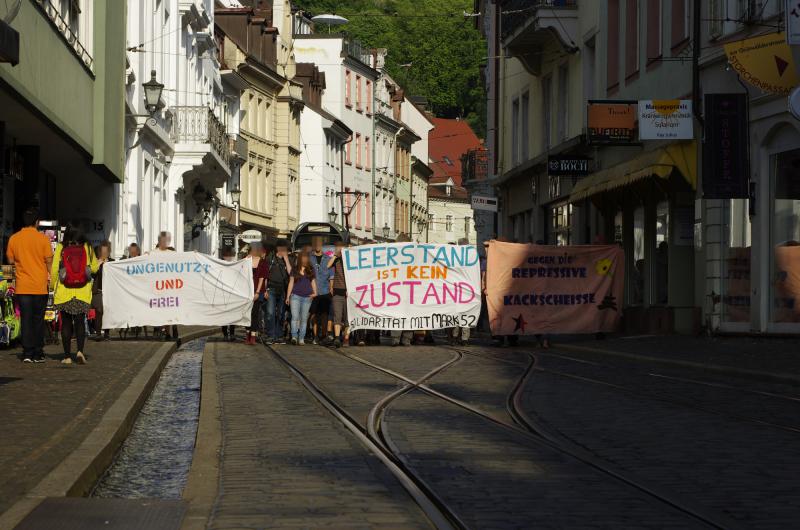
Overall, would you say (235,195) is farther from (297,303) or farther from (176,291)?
(297,303)

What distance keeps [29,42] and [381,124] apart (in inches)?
3091

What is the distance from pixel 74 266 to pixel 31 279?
589 mm

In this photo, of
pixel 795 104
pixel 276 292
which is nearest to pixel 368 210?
pixel 276 292

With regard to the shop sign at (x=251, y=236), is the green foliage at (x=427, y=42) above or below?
above

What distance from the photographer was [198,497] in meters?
7.78

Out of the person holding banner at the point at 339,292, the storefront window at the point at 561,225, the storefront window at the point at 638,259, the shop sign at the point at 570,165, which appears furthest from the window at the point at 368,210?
the person holding banner at the point at 339,292

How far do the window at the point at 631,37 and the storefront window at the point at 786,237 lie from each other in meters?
8.26

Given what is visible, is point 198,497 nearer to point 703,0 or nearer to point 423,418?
point 423,418

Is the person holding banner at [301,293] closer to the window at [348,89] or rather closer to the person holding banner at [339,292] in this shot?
the person holding banner at [339,292]

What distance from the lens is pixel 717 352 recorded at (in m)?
20.7

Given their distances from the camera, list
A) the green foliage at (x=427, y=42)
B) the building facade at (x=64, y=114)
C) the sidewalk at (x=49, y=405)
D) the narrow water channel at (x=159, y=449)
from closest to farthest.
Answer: the sidewalk at (x=49, y=405) → the narrow water channel at (x=159, y=449) → the building facade at (x=64, y=114) → the green foliage at (x=427, y=42)

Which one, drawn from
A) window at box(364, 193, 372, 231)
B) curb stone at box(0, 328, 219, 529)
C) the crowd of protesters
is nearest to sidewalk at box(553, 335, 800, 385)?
the crowd of protesters

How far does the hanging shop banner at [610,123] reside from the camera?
2889 cm

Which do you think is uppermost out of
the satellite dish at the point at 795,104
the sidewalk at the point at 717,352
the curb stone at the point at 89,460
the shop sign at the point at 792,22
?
the shop sign at the point at 792,22
